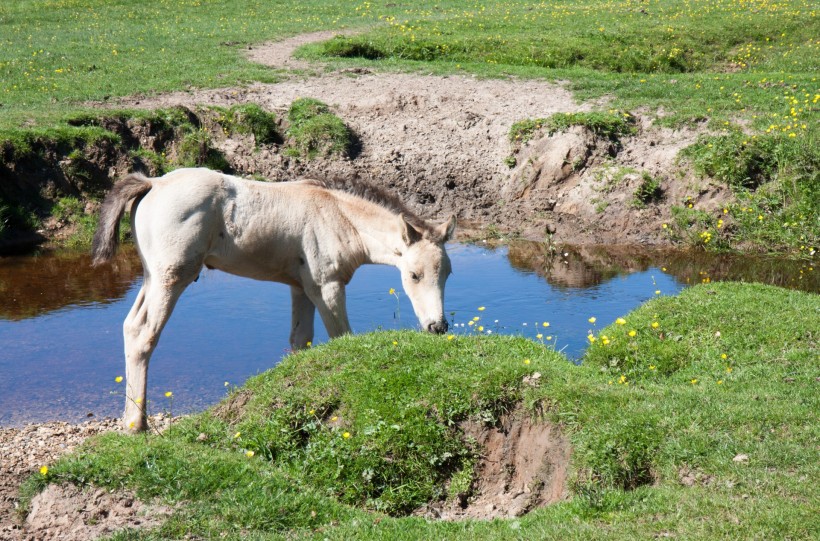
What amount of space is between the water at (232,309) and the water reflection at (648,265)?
28mm

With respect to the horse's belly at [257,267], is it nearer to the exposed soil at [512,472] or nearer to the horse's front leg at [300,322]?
the horse's front leg at [300,322]

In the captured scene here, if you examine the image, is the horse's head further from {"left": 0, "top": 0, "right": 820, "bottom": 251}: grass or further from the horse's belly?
{"left": 0, "top": 0, "right": 820, "bottom": 251}: grass

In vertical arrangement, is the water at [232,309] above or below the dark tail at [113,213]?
below

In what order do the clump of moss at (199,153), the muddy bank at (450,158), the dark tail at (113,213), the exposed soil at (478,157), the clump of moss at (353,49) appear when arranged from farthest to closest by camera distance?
the clump of moss at (353,49), the clump of moss at (199,153), the exposed soil at (478,157), the muddy bank at (450,158), the dark tail at (113,213)

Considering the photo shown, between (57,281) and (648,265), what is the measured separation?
28.8ft

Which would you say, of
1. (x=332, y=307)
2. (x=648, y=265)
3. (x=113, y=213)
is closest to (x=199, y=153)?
(x=648, y=265)

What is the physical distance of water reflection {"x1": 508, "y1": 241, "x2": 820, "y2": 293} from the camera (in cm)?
1334

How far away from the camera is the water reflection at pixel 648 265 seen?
13.3m

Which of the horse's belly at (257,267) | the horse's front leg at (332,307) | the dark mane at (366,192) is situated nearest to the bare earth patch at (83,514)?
the horse's belly at (257,267)

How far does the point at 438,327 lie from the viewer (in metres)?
8.66

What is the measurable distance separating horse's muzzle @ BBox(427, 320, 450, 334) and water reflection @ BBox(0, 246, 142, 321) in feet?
19.3

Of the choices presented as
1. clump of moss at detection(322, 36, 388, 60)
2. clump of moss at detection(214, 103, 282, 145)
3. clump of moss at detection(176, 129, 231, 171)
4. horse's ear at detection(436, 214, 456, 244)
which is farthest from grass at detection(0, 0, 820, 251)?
horse's ear at detection(436, 214, 456, 244)

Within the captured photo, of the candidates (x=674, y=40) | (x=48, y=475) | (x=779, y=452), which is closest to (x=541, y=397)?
(x=779, y=452)

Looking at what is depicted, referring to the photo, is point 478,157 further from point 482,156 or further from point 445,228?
point 445,228
